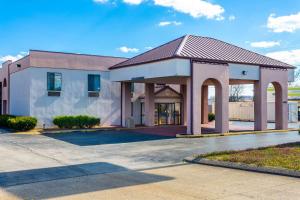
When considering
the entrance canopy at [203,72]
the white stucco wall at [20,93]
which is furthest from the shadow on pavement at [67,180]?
the white stucco wall at [20,93]

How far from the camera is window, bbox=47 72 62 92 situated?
94.7ft

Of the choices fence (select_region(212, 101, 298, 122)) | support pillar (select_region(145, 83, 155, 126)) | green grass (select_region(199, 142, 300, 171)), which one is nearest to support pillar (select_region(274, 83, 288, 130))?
support pillar (select_region(145, 83, 155, 126))

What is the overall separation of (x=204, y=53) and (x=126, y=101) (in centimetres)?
929

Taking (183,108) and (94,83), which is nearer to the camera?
(94,83)

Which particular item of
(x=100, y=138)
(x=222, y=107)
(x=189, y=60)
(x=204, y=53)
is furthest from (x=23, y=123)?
(x=222, y=107)

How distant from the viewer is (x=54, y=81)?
29.1 m

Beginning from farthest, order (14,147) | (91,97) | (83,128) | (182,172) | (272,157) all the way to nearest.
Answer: (91,97)
(83,128)
(14,147)
(272,157)
(182,172)

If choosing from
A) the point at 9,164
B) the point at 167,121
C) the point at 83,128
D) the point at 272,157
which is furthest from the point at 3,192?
the point at 167,121

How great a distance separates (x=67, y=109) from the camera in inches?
1166

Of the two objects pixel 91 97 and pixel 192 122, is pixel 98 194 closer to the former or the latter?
pixel 192 122

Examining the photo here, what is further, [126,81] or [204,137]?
[126,81]

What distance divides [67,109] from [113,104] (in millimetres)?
4109

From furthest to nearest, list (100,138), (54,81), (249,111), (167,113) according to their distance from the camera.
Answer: (249,111) → (167,113) → (54,81) → (100,138)

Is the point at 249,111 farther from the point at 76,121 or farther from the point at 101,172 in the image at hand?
the point at 101,172
